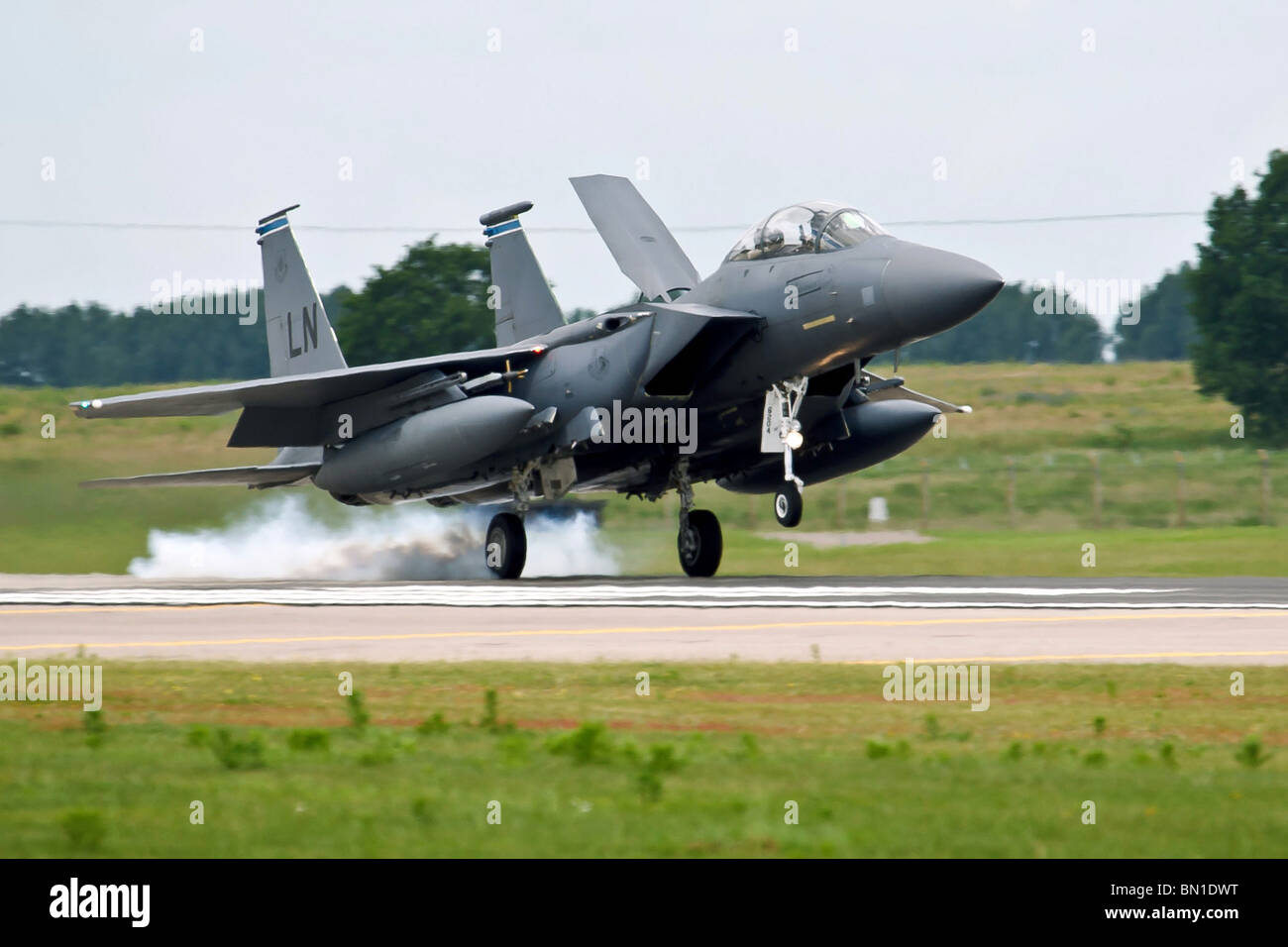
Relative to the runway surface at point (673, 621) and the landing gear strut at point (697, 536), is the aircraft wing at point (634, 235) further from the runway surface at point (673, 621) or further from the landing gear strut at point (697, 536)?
the runway surface at point (673, 621)

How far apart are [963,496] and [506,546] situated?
1841 cm

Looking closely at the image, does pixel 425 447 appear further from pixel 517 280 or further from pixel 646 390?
pixel 517 280

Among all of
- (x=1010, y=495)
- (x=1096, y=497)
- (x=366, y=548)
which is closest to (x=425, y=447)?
(x=366, y=548)

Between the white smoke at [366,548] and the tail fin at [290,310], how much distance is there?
2589 mm

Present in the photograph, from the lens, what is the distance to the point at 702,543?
66.6ft

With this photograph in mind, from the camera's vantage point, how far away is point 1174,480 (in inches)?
1441

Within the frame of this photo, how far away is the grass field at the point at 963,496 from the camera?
79.0 feet

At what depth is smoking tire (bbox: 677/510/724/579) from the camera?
20.3 m

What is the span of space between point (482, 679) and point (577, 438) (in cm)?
930

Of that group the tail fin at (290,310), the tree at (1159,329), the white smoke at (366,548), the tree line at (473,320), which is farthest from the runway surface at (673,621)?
the tree at (1159,329)

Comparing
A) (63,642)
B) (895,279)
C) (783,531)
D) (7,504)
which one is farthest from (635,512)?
(63,642)

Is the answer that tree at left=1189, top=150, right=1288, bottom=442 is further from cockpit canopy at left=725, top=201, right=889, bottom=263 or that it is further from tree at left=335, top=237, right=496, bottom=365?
cockpit canopy at left=725, top=201, right=889, bottom=263

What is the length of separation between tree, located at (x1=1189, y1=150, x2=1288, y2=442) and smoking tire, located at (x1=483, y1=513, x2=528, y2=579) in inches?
1312
